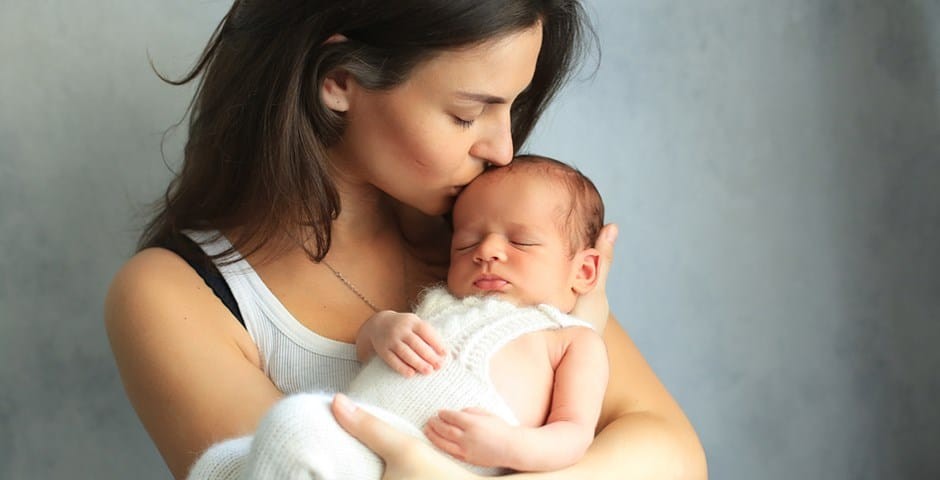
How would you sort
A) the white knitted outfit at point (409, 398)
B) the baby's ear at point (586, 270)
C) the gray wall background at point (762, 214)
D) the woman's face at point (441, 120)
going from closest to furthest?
the white knitted outfit at point (409, 398) < the woman's face at point (441, 120) < the baby's ear at point (586, 270) < the gray wall background at point (762, 214)

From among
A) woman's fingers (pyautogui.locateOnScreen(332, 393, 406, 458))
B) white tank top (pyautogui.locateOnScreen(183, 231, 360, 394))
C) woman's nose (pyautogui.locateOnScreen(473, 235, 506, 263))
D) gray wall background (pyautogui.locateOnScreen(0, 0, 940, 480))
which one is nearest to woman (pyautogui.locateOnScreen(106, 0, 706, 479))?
white tank top (pyautogui.locateOnScreen(183, 231, 360, 394))

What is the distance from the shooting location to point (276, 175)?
1739 mm

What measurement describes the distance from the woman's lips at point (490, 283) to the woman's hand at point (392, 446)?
349 millimetres

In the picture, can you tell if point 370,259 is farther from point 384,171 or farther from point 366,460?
point 366,460

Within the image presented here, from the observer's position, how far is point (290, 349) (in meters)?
1.77

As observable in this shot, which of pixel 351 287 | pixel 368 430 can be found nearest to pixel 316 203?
pixel 351 287

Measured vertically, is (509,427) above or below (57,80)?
below

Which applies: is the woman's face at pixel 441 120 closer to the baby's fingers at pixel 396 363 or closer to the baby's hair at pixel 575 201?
the baby's hair at pixel 575 201

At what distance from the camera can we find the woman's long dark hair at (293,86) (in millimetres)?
1634

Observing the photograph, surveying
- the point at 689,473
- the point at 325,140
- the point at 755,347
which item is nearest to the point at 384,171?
the point at 325,140

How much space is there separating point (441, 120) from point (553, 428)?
0.49 meters

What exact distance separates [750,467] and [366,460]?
1.29 meters

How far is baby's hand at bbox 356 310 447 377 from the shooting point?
4.99 ft

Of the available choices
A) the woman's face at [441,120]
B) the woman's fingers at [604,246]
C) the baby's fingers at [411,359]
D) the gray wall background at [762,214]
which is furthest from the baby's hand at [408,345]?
the gray wall background at [762,214]
